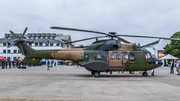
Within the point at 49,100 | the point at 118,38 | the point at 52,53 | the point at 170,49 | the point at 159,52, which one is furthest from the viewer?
the point at 159,52

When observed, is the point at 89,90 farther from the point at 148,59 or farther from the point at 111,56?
the point at 148,59

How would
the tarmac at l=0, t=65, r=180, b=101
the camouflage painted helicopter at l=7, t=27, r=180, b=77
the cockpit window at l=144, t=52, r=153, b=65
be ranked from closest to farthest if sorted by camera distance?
1. the tarmac at l=0, t=65, r=180, b=101
2. the camouflage painted helicopter at l=7, t=27, r=180, b=77
3. the cockpit window at l=144, t=52, r=153, b=65

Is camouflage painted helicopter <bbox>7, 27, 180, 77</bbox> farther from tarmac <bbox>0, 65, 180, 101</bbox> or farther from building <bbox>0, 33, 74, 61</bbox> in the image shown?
building <bbox>0, 33, 74, 61</bbox>

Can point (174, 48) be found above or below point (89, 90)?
above

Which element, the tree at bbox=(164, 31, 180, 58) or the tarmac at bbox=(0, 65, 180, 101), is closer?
the tarmac at bbox=(0, 65, 180, 101)

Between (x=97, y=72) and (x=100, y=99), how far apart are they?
9428 millimetres

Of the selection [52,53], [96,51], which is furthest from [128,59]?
[52,53]

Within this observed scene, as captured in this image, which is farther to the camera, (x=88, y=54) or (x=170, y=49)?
(x=170, y=49)

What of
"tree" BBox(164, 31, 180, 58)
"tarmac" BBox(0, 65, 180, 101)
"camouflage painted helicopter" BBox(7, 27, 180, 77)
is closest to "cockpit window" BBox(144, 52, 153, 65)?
"camouflage painted helicopter" BBox(7, 27, 180, 77)

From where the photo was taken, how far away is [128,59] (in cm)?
1634

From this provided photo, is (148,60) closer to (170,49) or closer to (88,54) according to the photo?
(88,54)

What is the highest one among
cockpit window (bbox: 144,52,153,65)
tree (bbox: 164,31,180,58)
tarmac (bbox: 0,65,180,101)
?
tree (bbox: 164,31,180,58)

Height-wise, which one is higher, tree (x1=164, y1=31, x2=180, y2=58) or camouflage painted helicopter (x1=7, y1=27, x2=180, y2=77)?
tree (x1=164, y1=31, x2=180, y2=58)

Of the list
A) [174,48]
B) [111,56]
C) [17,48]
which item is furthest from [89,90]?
[17,48]
